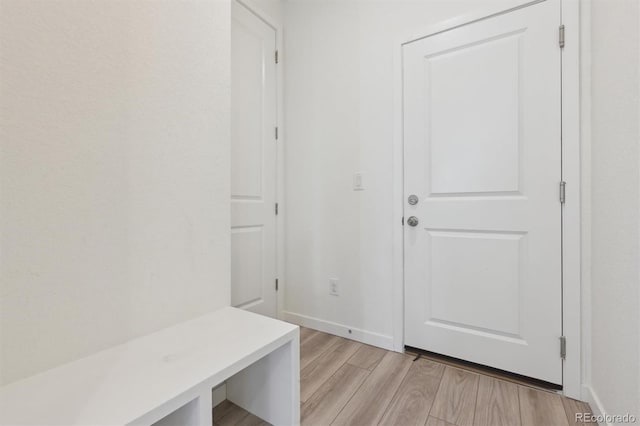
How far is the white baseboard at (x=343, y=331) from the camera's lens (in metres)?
1.92

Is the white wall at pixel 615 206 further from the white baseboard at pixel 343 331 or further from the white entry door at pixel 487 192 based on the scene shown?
the white baseboard at pixel 343 331

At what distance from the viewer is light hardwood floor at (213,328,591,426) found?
1.27 metres

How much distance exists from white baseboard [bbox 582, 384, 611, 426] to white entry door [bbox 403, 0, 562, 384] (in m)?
0.10

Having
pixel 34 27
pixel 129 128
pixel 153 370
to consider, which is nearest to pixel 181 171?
pixel 129 128

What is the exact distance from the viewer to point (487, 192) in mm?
1611

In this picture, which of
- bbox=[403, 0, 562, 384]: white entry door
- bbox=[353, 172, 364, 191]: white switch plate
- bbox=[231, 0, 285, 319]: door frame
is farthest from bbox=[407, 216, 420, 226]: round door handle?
bbox=[231, 0, 285, 319]: door frame

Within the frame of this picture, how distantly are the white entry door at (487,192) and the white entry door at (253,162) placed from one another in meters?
1.01

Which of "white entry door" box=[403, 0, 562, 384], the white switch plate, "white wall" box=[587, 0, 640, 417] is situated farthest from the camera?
the white switch plate

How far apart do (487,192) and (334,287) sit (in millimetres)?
1168

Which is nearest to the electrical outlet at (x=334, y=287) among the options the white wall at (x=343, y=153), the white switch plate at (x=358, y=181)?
the white wall at (x=343, y=153)

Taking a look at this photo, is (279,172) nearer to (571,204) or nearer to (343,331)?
(343,331)

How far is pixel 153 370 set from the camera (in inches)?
32.2

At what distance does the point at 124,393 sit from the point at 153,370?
10 cm

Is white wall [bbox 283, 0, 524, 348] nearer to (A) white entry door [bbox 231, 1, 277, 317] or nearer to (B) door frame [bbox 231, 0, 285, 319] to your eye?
(B) door frame [bbox 231, 0, 285, 319]
